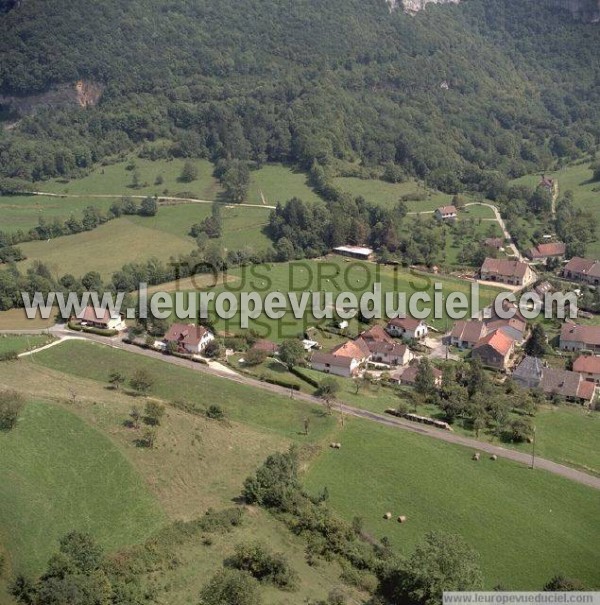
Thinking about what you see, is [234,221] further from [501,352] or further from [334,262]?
[501,352]

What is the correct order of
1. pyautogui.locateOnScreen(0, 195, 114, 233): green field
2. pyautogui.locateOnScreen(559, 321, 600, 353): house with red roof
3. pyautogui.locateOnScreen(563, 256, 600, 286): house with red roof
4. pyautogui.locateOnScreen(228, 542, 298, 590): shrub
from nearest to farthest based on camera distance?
pyautogui.locateOnScreen(228, 542, 298, 590): shrub, pyautogui.locateOnScreen(559, 321, 600, 353): house with red roof, pyautogui.locateOnScreen(563, 256, 600, 286): house with red roof, pyautogui.locateOnScreen(0, 195, 114, 233): green field

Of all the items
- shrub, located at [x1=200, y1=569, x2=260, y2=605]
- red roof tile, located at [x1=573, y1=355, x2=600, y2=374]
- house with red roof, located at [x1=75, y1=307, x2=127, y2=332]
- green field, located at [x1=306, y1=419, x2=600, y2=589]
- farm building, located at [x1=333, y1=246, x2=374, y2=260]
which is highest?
farm building, located at [x1=333, y1=246, x2=374, y2=260]

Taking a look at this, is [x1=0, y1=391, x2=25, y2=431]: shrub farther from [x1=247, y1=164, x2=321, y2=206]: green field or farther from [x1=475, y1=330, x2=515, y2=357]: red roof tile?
→ [x1=247, y1=164, x2=321, y2=206]: green field

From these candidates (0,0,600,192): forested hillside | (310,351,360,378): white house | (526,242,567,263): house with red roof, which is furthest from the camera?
(0,0,600,192): forested hillside

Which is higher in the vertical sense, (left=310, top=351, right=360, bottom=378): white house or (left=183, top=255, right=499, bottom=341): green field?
(left=183, top=255, right=499, bottom=341): green field

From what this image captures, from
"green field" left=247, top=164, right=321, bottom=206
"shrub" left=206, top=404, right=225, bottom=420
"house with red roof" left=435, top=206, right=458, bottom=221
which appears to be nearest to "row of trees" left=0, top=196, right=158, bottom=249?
"green field" left=247, top=164, right=321, bottom=206

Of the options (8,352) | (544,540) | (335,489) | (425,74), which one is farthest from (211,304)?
(425,74)

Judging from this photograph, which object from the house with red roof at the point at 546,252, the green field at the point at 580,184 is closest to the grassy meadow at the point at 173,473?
the house with red roof at the point at 546,252
